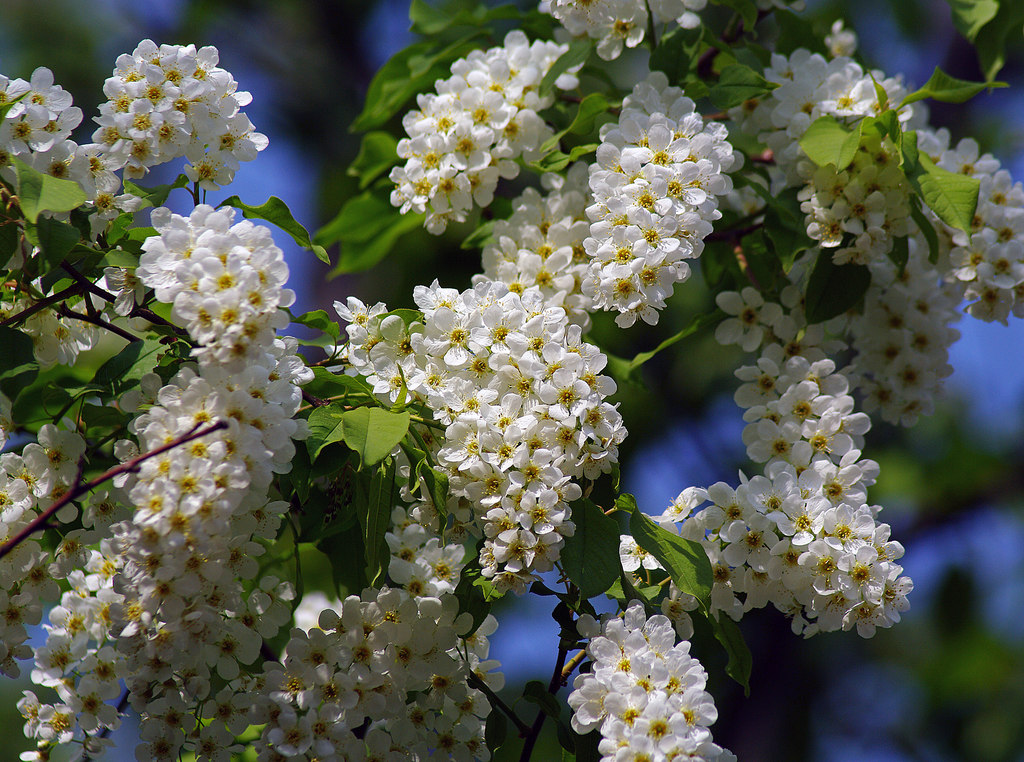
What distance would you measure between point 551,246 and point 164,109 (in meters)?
0.72

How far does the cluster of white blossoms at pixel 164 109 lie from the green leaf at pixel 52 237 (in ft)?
0.73

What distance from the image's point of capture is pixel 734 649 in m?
1.43

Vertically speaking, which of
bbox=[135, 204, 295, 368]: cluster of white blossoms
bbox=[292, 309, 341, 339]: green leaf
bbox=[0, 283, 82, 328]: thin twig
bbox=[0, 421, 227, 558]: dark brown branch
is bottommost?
bbox=[292, 309, 341, 339]: green leaf

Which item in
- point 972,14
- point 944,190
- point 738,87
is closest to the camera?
point 944,190

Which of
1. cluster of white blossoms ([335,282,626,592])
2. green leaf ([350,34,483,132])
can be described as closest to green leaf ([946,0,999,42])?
green leaf ([350,34,483,132])

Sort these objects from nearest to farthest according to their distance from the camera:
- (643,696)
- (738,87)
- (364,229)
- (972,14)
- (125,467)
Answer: (125,467) → (643,696) → (738,87) → (972,14) → (364,229)

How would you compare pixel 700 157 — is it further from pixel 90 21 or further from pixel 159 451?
pixel 90 21

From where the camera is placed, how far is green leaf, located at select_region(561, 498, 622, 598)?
1.27 metres

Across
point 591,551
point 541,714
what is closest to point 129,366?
point 591,551

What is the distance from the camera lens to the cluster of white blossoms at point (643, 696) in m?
1.13

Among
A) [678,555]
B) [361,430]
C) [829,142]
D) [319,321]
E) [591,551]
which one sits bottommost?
[678,555]

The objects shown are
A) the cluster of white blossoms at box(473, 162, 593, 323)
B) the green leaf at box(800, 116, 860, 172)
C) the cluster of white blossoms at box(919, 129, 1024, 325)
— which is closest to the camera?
the green leaf at box(800, 116, 860, 172)

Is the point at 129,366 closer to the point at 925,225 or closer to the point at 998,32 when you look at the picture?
the point at 925,225

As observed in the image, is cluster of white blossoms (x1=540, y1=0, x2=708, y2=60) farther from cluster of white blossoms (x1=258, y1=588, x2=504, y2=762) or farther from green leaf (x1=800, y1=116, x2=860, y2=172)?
cluster of white blossoms (x1=258, y1=588, x2=504, y2=762)
